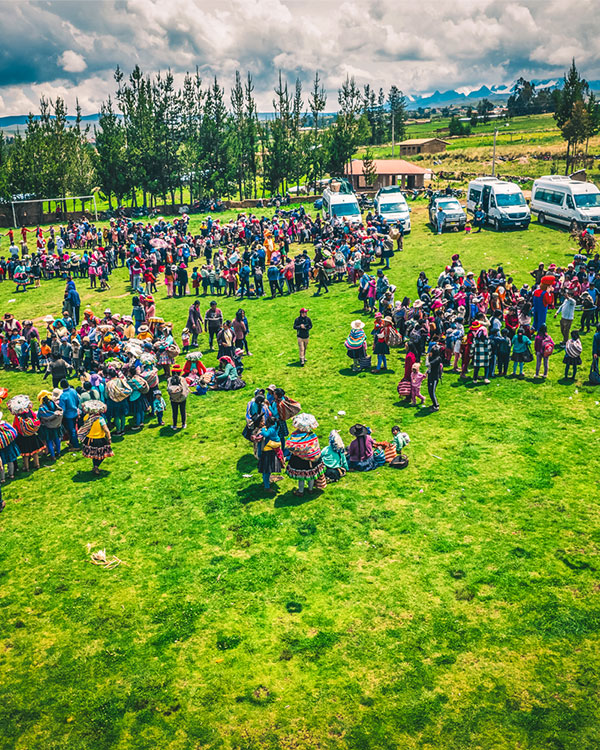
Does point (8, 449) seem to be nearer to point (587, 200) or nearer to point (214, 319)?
point (214, 319)

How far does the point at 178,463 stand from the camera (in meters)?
13.9

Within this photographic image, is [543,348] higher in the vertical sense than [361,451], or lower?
higher

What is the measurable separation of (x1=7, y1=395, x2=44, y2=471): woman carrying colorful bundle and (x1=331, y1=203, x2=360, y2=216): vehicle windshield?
26.8 meters

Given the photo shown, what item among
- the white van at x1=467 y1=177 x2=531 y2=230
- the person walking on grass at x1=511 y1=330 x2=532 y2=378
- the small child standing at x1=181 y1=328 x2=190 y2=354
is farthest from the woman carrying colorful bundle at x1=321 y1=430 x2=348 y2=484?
the white van at x1=467 y1=177 x2=531 y2=230

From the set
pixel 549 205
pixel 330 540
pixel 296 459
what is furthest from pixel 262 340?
pixel 549 205

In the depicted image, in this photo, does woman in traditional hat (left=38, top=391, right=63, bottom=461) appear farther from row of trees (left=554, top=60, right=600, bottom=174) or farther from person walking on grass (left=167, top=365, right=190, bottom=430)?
row of trees (left=554, top=60, right=600, bottom=174)

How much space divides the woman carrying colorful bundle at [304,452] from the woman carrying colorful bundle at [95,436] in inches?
173

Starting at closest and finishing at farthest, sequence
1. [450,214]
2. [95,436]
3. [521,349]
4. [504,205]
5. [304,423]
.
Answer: [304,423]
[95,436]
[521,349]
[504,205]
[450,214]

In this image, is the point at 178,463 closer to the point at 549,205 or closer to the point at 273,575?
the point at 273,575

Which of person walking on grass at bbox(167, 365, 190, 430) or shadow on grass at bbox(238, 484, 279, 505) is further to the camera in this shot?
person walking on grass at bbox(167, 365, 190, 430)

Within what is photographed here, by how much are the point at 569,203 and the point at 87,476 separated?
29806 millimetres

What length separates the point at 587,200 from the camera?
3225 cm

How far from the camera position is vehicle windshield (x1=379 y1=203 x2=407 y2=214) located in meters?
35.3

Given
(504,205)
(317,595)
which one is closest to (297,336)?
(317,595)
